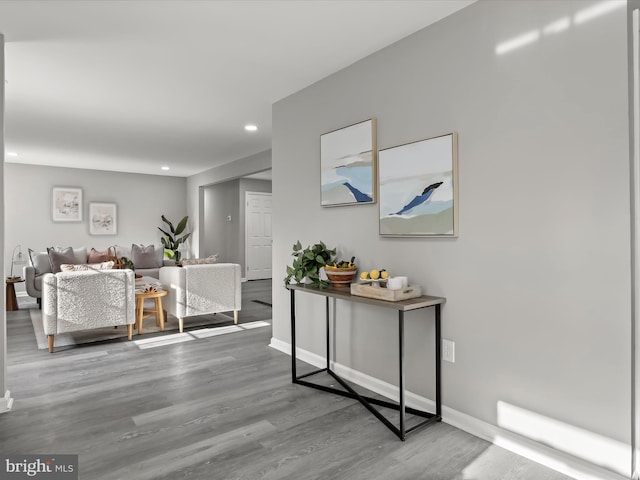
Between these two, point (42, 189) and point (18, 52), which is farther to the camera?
point (42, 189)

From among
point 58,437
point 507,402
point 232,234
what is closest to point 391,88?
point 507,402

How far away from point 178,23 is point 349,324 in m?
2.32

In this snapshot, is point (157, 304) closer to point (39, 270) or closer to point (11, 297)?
point (39, 270)

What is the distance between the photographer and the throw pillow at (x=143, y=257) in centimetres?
732

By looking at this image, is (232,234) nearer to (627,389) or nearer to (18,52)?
(18,52)

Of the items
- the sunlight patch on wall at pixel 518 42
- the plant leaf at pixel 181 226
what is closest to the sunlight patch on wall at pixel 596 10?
the sunlight patch on wall at pixel 518 42

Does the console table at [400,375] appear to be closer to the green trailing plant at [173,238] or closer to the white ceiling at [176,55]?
the white ceiling at [176,55]

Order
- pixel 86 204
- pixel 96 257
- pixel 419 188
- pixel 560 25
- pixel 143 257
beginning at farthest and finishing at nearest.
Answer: pixel 86 204 → pixel 143 257 → pixel 96 257 → pixel 419 188 → pixel 560 25

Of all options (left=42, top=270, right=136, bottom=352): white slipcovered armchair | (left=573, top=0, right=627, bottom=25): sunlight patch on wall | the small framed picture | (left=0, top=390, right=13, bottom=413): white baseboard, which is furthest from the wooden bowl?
the small framed picture

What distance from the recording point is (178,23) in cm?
242

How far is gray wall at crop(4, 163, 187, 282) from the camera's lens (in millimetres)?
7262

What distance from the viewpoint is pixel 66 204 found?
7.69 metres

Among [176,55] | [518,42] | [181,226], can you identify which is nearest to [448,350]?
[518,42]

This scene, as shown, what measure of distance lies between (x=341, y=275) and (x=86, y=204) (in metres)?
7.04
